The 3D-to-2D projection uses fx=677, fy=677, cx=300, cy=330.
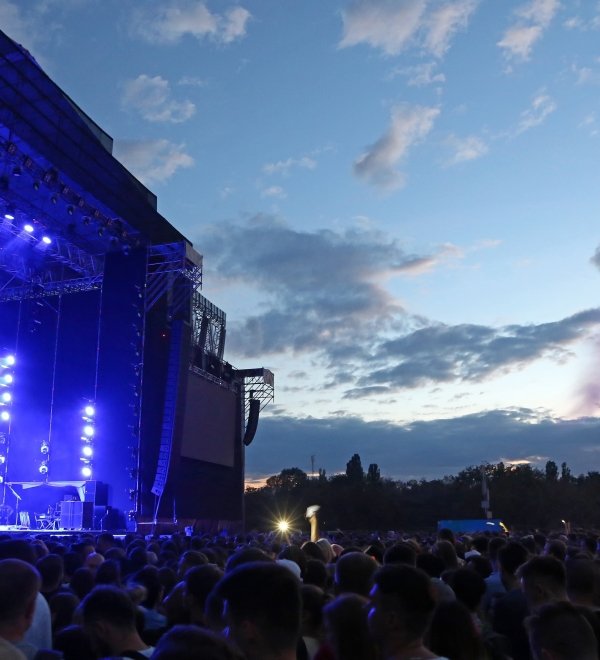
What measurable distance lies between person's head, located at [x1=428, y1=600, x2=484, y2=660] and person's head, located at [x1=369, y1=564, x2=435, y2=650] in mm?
301

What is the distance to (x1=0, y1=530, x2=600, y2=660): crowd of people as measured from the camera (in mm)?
1987

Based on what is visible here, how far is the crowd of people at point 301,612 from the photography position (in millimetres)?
1987

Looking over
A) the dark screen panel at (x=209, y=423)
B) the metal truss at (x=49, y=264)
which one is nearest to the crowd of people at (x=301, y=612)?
the metal truss at (x=49, y=264)

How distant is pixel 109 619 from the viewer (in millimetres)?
2758

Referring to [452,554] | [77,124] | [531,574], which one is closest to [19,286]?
[77,124]

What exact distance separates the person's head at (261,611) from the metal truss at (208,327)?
28378mm

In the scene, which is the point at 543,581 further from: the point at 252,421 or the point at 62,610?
the point at 252,421

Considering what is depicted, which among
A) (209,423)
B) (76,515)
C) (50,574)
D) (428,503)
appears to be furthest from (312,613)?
(428,503)

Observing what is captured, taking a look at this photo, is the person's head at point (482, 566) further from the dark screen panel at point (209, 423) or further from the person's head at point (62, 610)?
the dark screen panel at point (209, 423)

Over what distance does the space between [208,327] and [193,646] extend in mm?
30531

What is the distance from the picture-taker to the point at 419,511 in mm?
53781

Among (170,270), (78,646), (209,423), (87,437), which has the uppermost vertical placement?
(170,270)

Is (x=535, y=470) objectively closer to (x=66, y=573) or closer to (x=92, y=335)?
(x=92, y=335)

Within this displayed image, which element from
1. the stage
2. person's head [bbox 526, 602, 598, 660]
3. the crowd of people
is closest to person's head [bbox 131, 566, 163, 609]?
the crowd of people
